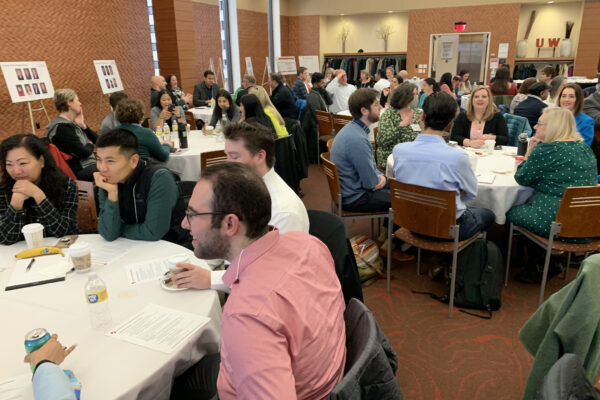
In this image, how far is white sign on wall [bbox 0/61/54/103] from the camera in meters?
5.16

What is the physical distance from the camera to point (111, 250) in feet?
7.19

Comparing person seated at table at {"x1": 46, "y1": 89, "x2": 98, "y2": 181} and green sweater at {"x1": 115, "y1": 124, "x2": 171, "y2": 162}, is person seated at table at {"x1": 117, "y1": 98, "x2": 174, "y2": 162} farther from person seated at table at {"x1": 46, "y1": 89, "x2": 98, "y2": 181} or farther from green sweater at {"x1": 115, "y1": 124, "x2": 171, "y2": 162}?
person seated at table at {"x1": 46, "y1": 89, "x2": 98, "y2": 181}

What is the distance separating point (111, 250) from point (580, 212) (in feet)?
9.20

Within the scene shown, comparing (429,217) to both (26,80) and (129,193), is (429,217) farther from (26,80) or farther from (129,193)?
(26,80)

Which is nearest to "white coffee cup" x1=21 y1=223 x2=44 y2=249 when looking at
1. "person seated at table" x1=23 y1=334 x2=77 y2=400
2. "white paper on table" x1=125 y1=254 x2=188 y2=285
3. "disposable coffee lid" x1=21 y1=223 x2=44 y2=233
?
"disposable coffee lid" x1=21 y1=223 x2=44 y2=233

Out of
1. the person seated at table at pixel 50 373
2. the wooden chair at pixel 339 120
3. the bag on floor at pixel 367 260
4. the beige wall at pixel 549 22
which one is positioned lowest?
the bag on floor at pixel 367 260

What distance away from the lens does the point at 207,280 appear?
1.77 m

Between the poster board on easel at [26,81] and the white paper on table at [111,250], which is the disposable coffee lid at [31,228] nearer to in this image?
the white paper on table at [111,250]

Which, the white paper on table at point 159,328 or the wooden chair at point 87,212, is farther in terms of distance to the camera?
the wooden chair at point 87,212

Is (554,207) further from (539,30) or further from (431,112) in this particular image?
(539,30)

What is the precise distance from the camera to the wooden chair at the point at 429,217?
279 cm

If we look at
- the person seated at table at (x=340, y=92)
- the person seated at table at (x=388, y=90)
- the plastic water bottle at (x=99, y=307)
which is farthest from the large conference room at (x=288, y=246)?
the person seated at table at (x=388, y=90)

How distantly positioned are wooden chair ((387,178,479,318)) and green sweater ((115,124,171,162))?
2.22 meters

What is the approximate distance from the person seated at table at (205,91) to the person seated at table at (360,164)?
557 cm
